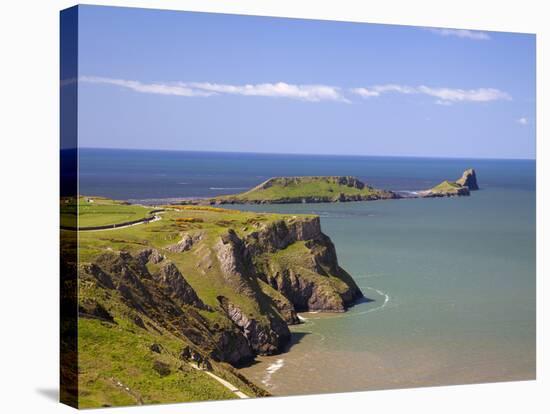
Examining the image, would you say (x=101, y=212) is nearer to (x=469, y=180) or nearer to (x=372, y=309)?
(x=372, y=309)

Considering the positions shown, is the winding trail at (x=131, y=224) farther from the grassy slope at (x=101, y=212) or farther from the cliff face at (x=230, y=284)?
the cliff face at (x=230, y=284)

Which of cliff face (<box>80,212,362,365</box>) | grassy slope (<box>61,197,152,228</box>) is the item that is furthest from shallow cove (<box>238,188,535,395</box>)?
grassy slope (<box>61,197,152,228</box>)

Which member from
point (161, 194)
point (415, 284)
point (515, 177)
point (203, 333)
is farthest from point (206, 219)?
point (515, 177)

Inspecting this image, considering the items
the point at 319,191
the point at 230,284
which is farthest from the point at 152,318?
the point at 319,191

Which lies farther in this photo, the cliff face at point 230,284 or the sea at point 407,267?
the sea at point 407,267

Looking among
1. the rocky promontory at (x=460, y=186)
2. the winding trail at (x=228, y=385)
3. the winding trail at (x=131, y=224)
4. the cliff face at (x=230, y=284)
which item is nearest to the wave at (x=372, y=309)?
the cliff face at (x=230, y=284)
